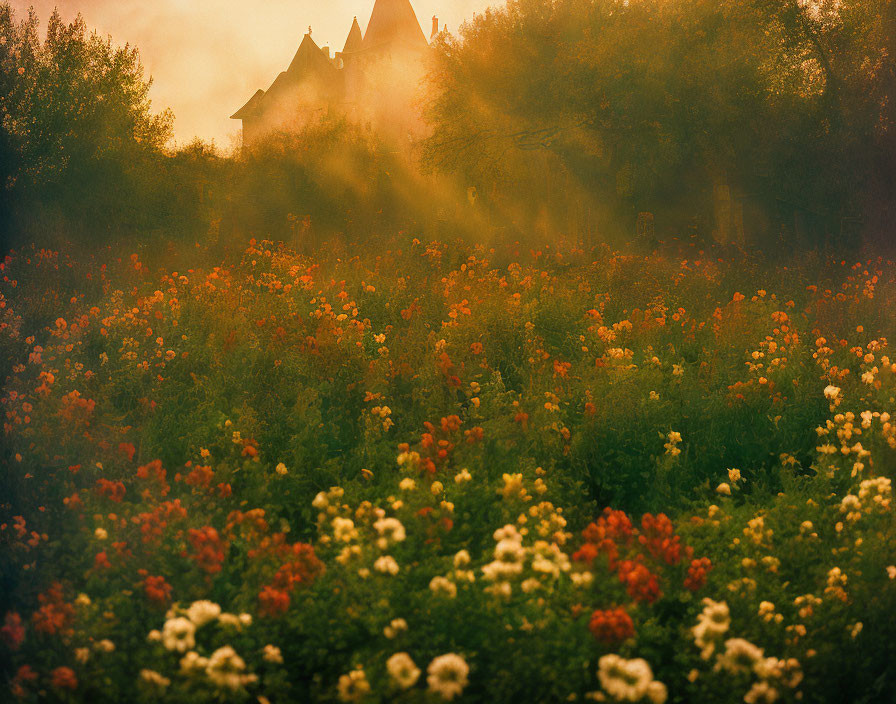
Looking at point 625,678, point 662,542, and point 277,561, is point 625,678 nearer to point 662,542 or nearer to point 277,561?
point 662,542

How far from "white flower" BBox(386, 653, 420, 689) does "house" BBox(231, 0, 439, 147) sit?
1961 centimetres

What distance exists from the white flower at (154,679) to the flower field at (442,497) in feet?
0.06

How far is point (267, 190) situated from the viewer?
1585cm

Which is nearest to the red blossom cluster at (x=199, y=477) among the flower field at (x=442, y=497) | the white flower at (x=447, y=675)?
the flower field at (x=442, y=497)

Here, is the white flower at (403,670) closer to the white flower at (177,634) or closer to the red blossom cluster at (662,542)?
the white flower at (177,634)

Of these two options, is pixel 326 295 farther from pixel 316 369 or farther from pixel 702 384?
pixel 702 384

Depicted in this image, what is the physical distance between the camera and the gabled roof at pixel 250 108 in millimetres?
47263

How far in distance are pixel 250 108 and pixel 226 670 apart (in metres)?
50.3

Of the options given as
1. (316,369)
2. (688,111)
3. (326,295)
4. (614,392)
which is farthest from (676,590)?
(688,111)

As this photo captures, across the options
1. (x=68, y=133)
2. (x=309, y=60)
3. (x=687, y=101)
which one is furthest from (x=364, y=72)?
(x=687, y=101)

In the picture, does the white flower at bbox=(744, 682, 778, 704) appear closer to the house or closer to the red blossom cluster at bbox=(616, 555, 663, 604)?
the red blossom cluster at bbox=(616, 555, 663, 604)

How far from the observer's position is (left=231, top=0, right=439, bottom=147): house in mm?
22577

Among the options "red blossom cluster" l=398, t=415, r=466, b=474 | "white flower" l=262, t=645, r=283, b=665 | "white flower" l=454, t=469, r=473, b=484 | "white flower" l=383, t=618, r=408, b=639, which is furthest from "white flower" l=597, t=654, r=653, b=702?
"red blossom cluster" l=398, t=415, r=466, b=474

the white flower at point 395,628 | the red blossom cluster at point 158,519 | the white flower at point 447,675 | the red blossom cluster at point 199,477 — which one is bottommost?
the white flower at point 447,675
